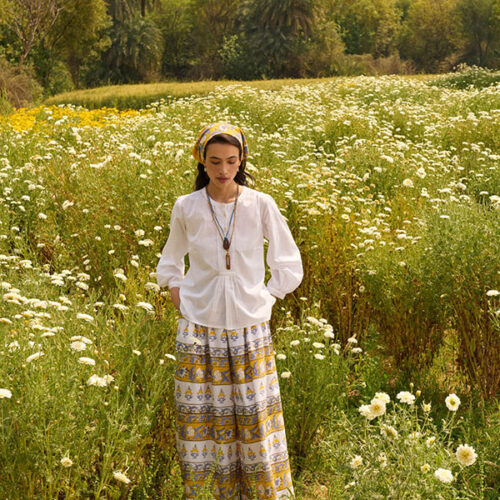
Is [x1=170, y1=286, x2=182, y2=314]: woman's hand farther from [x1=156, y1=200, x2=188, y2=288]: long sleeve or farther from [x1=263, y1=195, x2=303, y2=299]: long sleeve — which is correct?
[x1=263, y1=195, x2=303, y2=299]: long sleeve

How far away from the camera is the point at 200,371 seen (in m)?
2.50

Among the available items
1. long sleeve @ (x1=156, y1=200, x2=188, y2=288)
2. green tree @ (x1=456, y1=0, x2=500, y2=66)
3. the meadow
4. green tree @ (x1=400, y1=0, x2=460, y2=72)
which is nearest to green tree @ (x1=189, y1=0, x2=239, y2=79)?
green tree @ (x1=400, y1=0, x2=460, y2=72)

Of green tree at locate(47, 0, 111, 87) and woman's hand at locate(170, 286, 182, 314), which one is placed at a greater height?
green tree at locate(47, 0, 111, 87)

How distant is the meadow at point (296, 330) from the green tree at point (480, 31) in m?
39.8

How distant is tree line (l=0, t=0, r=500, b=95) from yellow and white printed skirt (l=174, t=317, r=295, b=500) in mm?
31067

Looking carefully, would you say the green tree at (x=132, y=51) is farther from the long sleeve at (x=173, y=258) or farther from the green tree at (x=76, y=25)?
the long sleeve at (x=173, y=258)

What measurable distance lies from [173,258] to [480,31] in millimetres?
45343

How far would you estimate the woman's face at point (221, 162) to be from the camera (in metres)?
2.47

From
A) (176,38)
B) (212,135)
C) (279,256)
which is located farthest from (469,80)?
(176,38)

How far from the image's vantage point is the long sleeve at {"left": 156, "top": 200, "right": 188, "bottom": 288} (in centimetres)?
268

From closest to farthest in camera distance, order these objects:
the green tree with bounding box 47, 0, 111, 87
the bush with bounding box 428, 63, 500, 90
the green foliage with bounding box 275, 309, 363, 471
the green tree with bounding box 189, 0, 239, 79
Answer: the green foliage with bounding box 275, 309, 363, 471
the bush with bounding box 428, 63, 500, 90
the green tree with bounding box 47, 0, 111, 87
the green tree with bounding box 189, 0, 239, 79

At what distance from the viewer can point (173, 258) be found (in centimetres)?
272

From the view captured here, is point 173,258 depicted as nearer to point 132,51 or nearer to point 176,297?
point 176,297

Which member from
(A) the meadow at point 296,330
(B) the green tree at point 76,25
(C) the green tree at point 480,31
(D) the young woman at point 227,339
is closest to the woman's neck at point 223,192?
(D) the young woman at point 227,339
